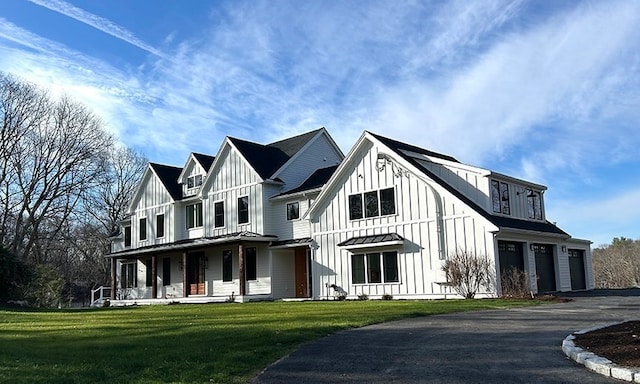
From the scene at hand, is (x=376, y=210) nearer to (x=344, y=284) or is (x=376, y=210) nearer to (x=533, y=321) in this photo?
(x=344, y=284)

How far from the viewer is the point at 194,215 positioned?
36.2m

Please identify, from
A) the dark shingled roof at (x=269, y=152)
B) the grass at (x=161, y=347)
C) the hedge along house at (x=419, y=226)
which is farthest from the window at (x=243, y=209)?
the grass at (x=161, y=347)

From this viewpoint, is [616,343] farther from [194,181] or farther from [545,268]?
[194,181]

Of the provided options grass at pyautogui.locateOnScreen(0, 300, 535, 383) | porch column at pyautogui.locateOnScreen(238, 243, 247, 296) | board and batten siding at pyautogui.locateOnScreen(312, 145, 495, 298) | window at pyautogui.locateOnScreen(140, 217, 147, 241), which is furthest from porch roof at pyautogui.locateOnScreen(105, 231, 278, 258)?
grass at pyautogui.locateOnScreen(0, 300, 535, 383)

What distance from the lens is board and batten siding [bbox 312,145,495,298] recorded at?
23.4m

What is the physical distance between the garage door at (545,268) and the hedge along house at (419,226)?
5cm

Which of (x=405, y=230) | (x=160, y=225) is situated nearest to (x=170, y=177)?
(x=160, y=225)

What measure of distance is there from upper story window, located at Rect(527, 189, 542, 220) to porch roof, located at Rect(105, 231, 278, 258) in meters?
12.7

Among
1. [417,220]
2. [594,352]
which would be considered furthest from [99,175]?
[594,352]

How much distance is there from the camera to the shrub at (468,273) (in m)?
22.6

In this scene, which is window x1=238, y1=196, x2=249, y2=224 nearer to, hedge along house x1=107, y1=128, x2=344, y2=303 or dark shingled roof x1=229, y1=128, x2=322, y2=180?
hedge along house x1=107, y1=128, x2=344, y2=303

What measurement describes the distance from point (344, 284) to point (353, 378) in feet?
64.8

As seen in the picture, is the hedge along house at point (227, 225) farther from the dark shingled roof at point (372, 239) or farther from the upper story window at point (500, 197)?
the upper story window at point (500, 197)

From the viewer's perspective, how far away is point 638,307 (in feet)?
53.1
